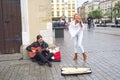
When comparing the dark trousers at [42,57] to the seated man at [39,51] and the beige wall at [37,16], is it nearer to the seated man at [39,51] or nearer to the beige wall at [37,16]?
the seated man at [39,51]

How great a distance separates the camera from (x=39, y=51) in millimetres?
9602

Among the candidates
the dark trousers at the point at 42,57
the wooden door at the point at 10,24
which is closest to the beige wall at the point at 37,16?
the wooden door at the point at 10,24

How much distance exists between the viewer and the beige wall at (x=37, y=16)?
1077cm

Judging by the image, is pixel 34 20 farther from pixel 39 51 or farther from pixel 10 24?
pixel 39 51

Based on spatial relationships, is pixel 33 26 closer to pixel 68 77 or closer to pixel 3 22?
pixel 3 22

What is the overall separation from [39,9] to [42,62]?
88.4 inches

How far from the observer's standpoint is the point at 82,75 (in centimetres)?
793

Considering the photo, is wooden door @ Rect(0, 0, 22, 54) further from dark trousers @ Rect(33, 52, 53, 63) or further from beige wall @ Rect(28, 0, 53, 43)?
dark trousers @ Rect(33, 52, 53, 63)

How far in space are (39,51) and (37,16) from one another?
177 centimetres

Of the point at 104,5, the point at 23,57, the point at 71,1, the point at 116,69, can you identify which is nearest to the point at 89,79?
the point at 116,69

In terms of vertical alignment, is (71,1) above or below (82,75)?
above

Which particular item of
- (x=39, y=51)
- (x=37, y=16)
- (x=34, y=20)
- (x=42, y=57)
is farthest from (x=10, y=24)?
(x=42, y=57)

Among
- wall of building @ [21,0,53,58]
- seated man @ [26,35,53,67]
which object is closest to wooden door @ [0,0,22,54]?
wall of building @ [21,0,53,58]

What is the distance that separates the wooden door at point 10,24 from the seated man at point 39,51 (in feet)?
3.97
